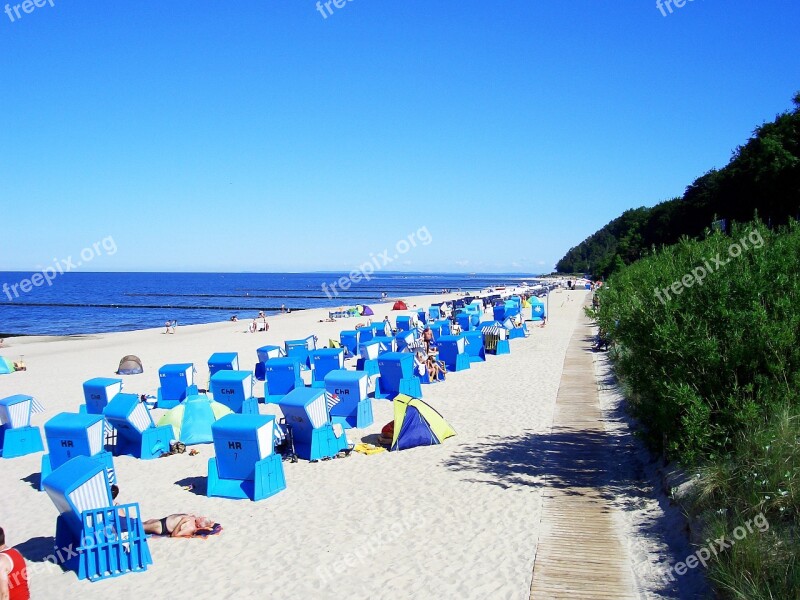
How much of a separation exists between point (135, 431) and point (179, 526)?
424cm

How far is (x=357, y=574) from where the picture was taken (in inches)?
263

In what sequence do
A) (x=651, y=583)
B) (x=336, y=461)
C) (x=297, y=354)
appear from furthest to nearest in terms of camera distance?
(x=297, y=354)
(x=336, y=461)
(x=651, y=583)

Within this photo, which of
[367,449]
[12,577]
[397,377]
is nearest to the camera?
[12,577]

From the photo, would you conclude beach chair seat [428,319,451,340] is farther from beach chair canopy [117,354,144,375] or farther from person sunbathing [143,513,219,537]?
person sunbathing [143,513,219,537]

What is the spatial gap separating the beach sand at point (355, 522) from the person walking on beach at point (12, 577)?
1.19 meters

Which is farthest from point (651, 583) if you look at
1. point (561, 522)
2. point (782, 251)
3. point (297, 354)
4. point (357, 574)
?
point (297, 354)

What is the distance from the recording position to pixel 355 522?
8.16 meters

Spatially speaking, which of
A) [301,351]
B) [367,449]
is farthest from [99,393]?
[301,351]

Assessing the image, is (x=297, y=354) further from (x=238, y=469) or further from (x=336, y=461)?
(x=238, y=469)

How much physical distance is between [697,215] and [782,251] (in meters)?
54.0

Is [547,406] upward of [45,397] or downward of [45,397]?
downward
